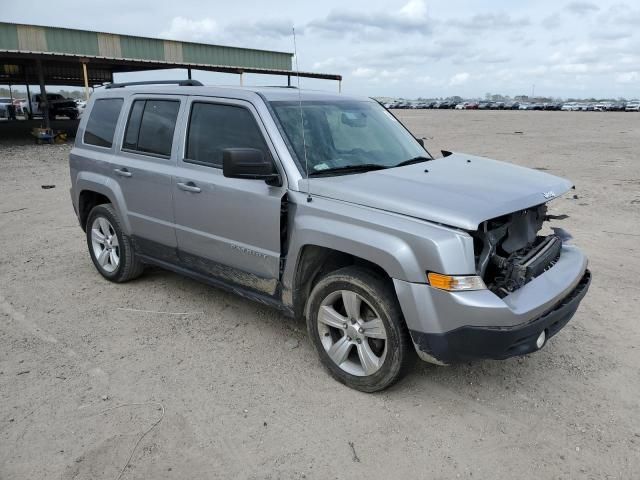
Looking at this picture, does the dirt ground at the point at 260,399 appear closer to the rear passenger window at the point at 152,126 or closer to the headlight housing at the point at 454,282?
the headlight housing at the point at 454,282

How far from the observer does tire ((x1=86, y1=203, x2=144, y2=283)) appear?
514 centimetres

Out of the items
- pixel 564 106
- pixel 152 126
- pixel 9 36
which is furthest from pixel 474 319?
pixel 564 106

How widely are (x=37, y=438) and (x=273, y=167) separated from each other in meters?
2.16

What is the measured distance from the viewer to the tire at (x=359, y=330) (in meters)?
3.14

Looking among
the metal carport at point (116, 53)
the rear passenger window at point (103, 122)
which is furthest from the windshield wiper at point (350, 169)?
the metal carport at point (116, 53)

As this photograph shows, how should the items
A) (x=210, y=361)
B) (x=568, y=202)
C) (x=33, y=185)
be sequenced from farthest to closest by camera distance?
(x=33, y=185), (x=568, y=202), (x=210, y=361)

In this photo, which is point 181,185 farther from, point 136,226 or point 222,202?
point 136,226

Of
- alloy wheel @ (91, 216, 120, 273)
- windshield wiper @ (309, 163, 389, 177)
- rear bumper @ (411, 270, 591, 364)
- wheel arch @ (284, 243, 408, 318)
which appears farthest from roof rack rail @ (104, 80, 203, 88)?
rear bumper @ (411, 270, 591, 364)

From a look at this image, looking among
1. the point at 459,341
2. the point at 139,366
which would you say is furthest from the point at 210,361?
the point at 459,341

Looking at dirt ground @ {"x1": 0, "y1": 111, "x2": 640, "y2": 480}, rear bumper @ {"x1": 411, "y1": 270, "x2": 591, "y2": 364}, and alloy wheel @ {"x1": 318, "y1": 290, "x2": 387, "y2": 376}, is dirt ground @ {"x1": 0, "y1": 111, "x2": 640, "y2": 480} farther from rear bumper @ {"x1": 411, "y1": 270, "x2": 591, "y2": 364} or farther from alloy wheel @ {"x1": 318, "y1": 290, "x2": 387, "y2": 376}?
rear bumper @ {"x1": 411, "y1": 270, "x2": 591, "y2": 364}

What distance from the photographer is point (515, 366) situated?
3.74 metres

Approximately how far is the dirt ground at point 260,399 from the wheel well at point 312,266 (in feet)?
1.71

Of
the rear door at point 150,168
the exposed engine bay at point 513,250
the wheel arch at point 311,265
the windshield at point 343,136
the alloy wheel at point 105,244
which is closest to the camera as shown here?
the exposed engine bay at point 513,250

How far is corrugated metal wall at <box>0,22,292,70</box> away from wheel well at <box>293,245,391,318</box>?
20.3m
